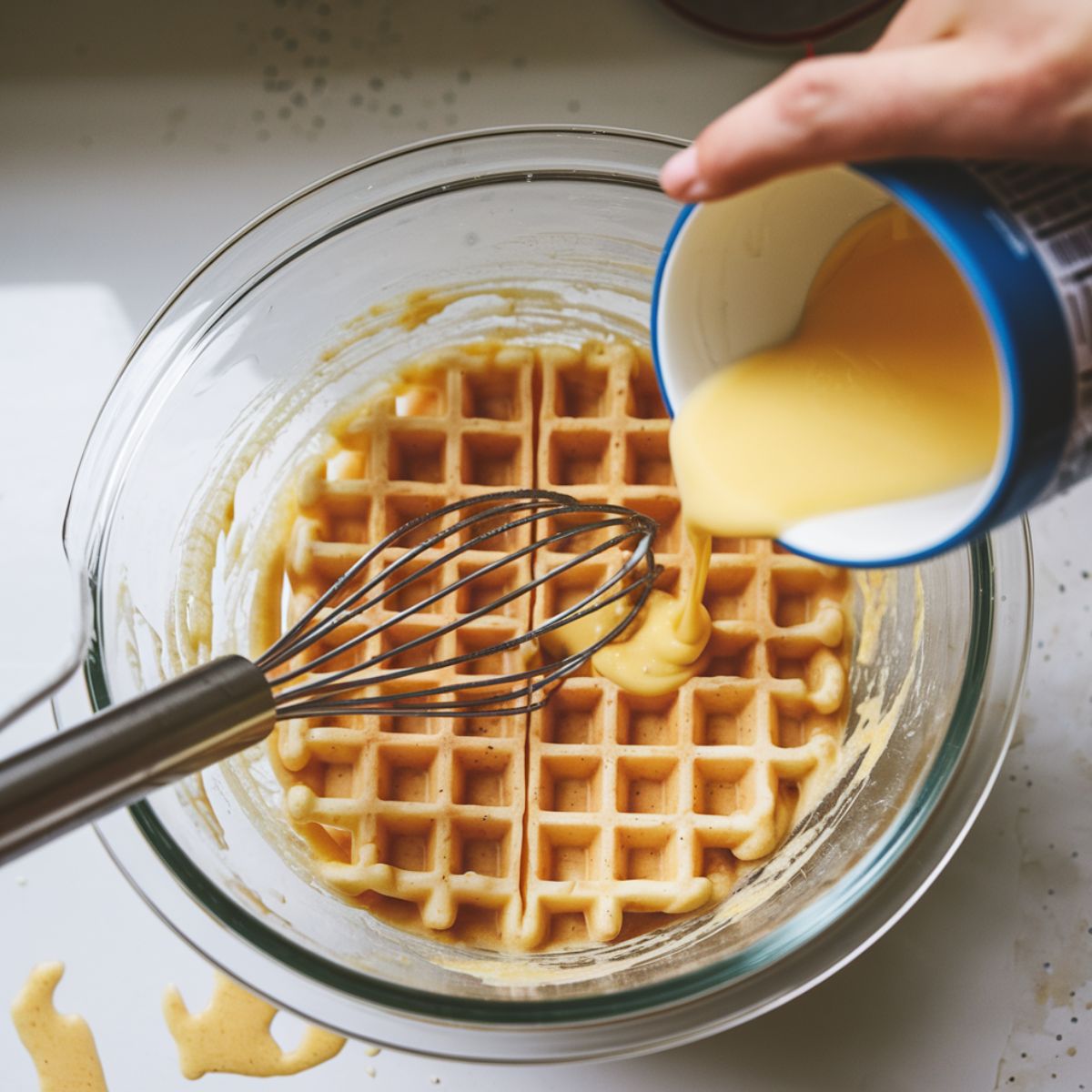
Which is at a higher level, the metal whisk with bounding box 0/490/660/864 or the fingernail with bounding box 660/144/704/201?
the fingernail with bounding box 660/144/704/201

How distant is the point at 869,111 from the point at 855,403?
0.24 metres

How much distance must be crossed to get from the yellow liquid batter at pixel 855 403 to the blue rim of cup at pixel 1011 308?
0.13m

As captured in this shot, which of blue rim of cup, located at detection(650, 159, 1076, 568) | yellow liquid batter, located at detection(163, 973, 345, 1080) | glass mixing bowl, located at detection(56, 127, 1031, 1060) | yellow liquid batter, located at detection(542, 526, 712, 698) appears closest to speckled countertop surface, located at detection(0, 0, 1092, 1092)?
yellow liquid batter, located at detection(163, 973, 345, 1080)

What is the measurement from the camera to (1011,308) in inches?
19.9

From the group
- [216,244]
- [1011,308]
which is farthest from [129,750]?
[216,244]

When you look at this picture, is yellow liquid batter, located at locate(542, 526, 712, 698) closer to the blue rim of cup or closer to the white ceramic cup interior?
the white ceramic cup interior

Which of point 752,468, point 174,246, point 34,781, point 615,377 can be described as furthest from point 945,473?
point 174,246

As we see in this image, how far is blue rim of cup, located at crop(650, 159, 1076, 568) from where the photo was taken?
1.67 ft

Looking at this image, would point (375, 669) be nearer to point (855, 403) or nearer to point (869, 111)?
point (855, 403)

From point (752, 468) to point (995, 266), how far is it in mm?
249

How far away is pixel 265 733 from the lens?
28.6 inches

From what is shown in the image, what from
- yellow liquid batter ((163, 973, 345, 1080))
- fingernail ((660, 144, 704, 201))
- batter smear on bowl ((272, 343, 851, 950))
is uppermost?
fingernail ((660, 144, 704, 201))

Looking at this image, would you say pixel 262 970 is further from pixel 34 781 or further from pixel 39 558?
pixel 39 558

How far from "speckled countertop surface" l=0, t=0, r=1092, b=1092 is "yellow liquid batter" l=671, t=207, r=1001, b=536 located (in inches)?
16.6
